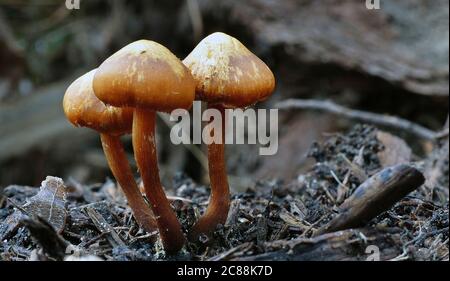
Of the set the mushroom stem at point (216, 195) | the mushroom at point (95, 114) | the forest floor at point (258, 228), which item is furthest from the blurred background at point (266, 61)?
the mushroom at point (95, 114)

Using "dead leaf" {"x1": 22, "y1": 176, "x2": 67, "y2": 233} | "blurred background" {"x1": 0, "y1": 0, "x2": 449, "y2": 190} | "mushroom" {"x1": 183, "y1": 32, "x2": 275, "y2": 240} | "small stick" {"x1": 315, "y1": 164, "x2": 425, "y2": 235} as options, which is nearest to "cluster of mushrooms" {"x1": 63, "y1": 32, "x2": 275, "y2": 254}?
"mushroom" {"x1": 183, "y1": 32, "x2": 275, "y2": 240}

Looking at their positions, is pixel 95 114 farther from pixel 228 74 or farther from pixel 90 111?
pixel 228 74

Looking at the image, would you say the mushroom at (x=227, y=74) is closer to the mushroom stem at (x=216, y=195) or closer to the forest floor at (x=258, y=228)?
the mushroom stem at (x=216, y=195)

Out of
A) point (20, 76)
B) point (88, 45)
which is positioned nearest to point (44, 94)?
point (20, 76)

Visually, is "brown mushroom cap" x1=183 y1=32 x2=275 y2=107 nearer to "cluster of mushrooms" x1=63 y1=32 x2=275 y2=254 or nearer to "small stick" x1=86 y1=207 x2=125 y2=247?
"cluster of mushrooms" x1=63 y1=32 x2=275 y2=254

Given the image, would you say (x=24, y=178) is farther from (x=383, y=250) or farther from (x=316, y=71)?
(x=383, y=250)

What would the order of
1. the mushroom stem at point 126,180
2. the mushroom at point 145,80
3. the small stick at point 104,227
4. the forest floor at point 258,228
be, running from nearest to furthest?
the mushroom at point 145,80
the forest floor at point 258,228
the small stick at point 104,227
the mushroom stem at point 126,180

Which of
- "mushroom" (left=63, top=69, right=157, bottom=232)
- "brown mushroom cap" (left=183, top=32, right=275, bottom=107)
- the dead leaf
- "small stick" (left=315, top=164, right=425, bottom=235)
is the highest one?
"brown mushroom cap" (left=183, top=32, right=275, bottom=107)
